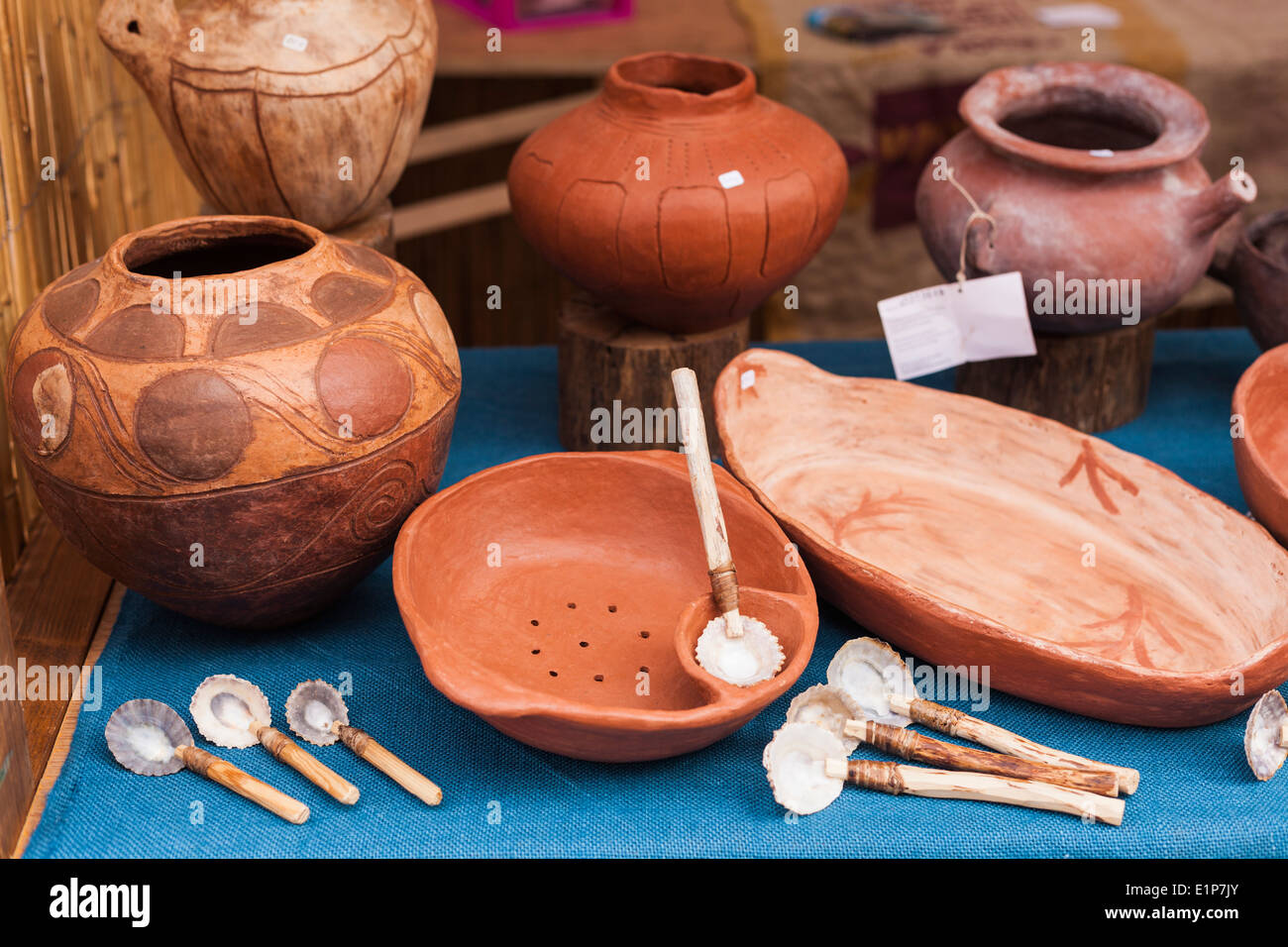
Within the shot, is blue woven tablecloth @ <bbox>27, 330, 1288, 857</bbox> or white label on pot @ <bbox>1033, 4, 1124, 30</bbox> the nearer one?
blue woven tablecloth @ <bbox>27, 330, 1288, 857</bbox>

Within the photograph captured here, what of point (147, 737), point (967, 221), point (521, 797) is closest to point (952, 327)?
point (967, 221)

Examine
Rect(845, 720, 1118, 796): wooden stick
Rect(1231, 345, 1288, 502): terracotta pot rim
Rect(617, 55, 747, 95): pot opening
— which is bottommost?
Rect(845, 720, 1118, 796): wooden stick

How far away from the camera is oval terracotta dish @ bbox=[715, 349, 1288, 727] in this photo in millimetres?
1383

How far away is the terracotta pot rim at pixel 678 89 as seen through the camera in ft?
5.83

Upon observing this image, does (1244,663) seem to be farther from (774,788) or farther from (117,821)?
(117,821)

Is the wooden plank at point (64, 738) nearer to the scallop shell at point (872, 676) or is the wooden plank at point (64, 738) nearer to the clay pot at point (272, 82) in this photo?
the clay pot at point (272, 82)

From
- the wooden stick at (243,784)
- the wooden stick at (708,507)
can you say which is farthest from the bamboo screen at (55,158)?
the wooden stick at (708,507)

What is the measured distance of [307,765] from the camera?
135cm

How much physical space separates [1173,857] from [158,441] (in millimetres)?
1083

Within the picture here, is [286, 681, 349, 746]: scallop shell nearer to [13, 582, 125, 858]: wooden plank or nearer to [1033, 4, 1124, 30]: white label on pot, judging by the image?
[13, 582, 125, 858]: wooden plank

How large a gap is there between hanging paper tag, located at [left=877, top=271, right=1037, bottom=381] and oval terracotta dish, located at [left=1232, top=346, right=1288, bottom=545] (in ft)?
1.00

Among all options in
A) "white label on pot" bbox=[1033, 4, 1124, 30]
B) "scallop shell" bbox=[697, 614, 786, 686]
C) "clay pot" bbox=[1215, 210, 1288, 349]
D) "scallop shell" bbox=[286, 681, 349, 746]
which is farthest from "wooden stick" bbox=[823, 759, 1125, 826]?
"white label on pot" bbox=[1033, 4, 1124, 30]

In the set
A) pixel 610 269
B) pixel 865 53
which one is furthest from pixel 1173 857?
pixel 865 53

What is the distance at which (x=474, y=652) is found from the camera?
1.46m
